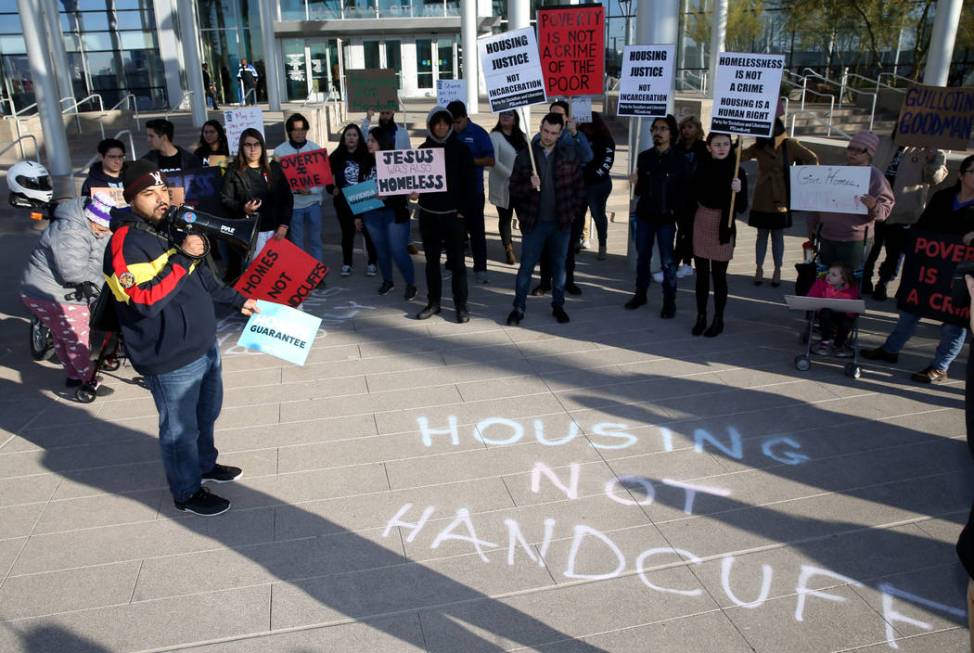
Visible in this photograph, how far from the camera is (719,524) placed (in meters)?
4.02

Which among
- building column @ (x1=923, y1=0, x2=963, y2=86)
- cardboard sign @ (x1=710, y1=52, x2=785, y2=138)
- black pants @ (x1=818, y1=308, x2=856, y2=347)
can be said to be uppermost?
building column @ (x1=923, y1=0, x2=963, y2=86)

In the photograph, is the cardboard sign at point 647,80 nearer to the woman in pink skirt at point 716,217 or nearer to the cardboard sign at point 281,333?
the woman in pink skirt at point 716,217

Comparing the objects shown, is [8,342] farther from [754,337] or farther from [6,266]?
[754,337]

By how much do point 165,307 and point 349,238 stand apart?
5276mm

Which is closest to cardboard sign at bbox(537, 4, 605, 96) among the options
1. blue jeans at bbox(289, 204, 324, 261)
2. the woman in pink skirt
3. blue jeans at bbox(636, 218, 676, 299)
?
blue jeans at bbox(636, 218, 676, 299)

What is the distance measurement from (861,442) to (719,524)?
1467 mm

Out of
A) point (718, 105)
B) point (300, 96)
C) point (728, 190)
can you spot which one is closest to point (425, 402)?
point (728, 190)

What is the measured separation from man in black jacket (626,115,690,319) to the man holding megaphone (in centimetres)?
434

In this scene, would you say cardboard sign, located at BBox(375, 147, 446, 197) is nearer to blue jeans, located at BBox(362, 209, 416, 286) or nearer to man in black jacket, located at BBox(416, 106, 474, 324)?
man in black jacket, located at BBox(416, 106, 474, 324)

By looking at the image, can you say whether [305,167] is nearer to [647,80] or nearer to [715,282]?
[647,80]

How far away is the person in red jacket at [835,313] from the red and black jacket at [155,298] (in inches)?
186

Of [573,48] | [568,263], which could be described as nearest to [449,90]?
[573,48]

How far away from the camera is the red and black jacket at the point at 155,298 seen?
356 cm

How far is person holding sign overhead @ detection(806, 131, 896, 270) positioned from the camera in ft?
20.9
